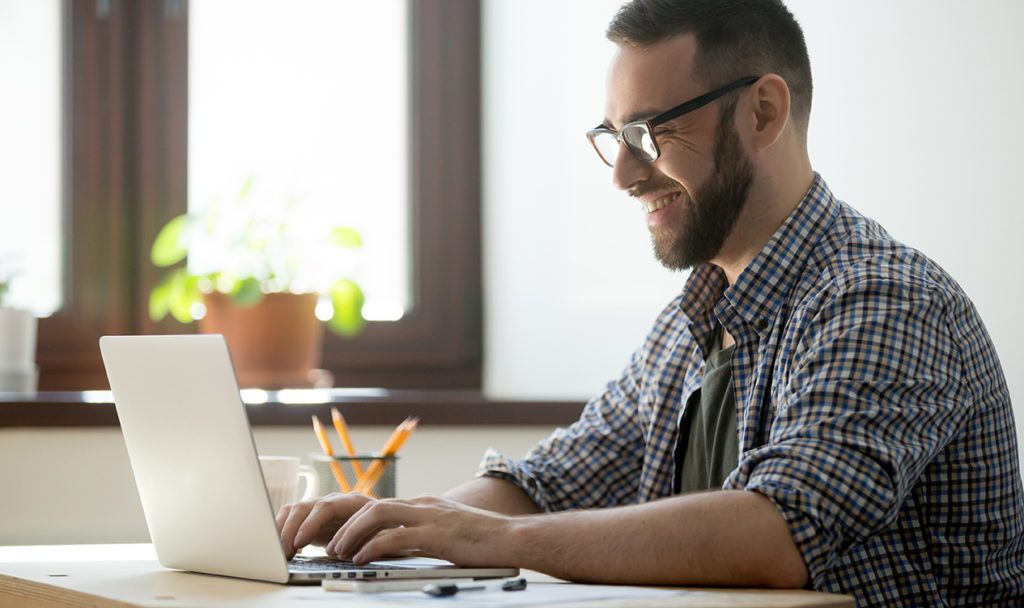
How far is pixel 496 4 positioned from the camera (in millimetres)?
2586

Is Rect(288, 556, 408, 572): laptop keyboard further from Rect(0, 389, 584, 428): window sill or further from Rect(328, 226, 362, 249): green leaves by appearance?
Rect(328, 226, 362, 249): green leaves

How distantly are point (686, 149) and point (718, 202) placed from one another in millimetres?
76

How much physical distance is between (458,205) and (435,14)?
1.36 feet

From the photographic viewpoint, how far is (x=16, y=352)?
226 cm

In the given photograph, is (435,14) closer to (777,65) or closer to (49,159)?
(49,159)

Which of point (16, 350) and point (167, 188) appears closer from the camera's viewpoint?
point (16, 350)

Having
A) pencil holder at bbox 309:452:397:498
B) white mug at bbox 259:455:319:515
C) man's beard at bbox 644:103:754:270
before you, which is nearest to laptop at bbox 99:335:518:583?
white mug at bbox 259:455:319:515

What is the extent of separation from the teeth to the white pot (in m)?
1.32

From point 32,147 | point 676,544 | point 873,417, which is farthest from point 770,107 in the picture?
point 32,147

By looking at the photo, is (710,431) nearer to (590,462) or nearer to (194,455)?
(590,462)

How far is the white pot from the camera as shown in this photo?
2240 mm

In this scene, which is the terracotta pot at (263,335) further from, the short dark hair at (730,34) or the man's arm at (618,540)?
the man's arm at (618,540)

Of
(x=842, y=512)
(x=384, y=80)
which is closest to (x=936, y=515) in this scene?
(x=842, y=512)

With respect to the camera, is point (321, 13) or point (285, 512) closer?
point (285, 512)
